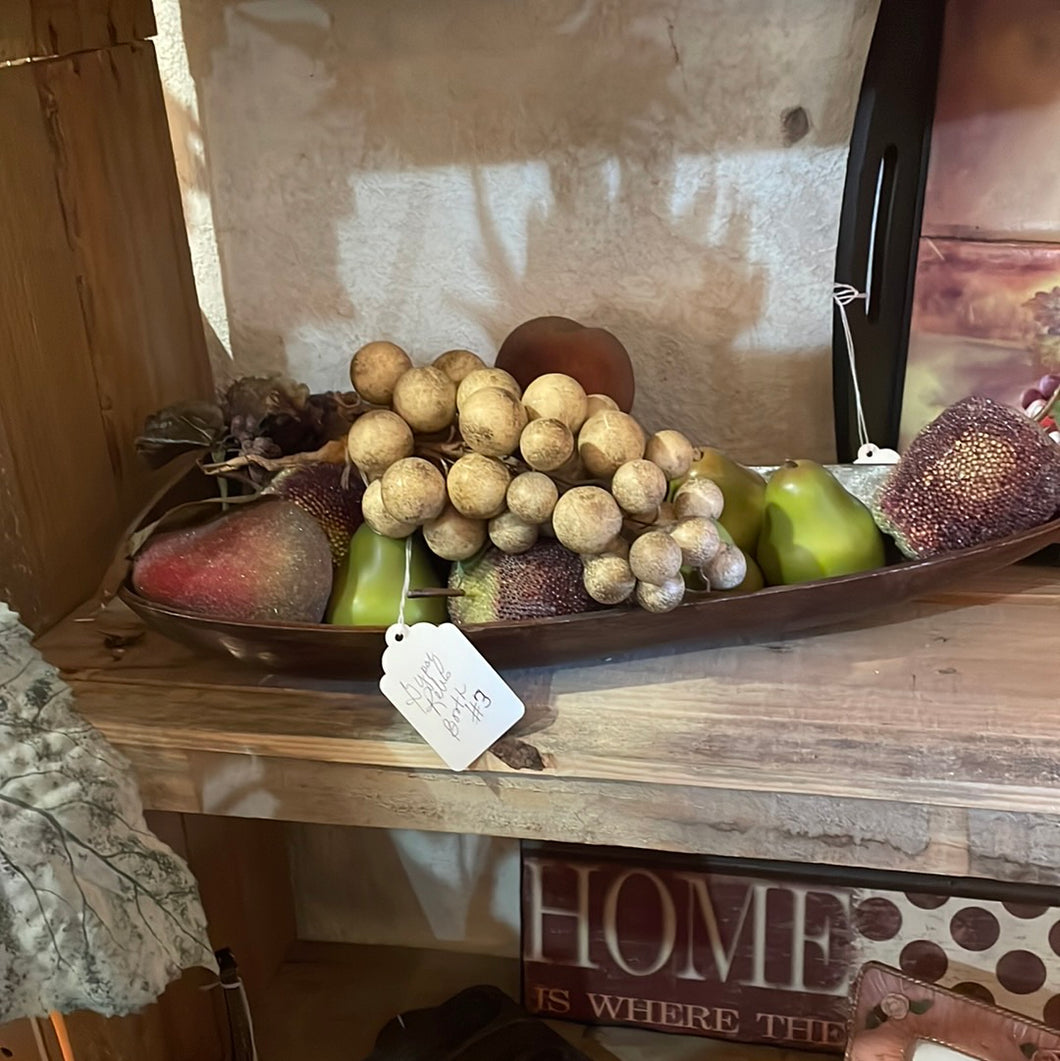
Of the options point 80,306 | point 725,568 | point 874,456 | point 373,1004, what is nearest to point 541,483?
point 725,568

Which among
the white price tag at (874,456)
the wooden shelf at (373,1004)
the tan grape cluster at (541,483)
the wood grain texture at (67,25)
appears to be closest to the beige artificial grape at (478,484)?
the tan grape cluster at (541,483)

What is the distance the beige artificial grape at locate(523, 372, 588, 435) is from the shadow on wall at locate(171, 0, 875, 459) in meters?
0.27

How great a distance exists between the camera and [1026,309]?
76 centimetres

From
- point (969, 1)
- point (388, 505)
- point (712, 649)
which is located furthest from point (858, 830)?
point (969, 1)

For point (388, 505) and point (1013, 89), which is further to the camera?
point (1013, 89)

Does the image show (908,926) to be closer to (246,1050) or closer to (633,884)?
(633,884)

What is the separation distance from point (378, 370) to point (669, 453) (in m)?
0.18

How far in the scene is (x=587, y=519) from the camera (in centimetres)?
58

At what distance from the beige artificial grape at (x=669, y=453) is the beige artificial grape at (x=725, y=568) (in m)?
0.05

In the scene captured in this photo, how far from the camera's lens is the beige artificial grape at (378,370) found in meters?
0.66

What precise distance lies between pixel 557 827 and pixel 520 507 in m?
0.18

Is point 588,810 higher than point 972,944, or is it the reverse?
point 588,810

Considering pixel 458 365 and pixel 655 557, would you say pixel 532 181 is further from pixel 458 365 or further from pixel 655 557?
pixel 655 557

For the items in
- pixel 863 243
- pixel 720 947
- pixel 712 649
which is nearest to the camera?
pixel 712 649
